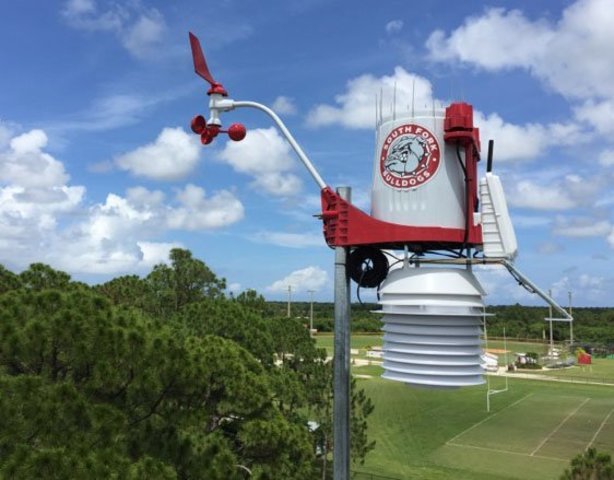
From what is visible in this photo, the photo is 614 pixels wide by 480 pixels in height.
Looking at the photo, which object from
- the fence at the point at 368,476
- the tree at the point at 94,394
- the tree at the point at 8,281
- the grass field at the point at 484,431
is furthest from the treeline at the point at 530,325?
the tree at the point at 94,394

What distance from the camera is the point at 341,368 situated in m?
5.93

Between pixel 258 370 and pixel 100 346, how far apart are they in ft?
18.4

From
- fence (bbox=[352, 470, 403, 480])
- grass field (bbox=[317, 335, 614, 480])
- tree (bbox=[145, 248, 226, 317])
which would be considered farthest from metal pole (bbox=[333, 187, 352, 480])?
tree (bbox=[145, 248, 226, 317])

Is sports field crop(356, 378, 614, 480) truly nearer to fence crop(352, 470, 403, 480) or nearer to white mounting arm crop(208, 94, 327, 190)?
fence crop(352, 470, 403, 480)

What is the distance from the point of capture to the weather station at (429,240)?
18.9 ft

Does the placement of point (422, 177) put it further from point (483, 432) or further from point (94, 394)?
point (483, 432)

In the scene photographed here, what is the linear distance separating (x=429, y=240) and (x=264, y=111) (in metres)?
2.18

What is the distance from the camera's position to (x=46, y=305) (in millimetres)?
7969

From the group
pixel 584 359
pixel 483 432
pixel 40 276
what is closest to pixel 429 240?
pixel 40 276

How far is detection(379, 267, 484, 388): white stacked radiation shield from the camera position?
5.75 m

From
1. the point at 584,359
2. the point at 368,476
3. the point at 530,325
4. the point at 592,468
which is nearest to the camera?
the point at 592,468

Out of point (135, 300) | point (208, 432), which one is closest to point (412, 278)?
point (208, 432)

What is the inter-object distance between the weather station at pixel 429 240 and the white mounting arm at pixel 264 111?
1.05 feet

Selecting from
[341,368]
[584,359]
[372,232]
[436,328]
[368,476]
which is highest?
[372,232]
